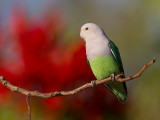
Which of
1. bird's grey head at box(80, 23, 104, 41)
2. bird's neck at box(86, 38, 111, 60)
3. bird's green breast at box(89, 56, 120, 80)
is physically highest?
bird's grey head at box(80, 23, 104, 41)

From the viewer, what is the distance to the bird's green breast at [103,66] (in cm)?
173

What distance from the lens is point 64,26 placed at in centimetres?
204

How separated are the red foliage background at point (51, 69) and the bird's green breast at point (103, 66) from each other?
0.04 metres

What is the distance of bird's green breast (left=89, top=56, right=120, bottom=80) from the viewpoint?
173 centimetres

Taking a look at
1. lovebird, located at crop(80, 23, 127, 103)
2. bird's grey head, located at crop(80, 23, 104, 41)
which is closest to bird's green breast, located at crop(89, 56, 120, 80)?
lovebird, located at crop(80, 23, 127, 103)

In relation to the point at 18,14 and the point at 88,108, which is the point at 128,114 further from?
the point at 18,14

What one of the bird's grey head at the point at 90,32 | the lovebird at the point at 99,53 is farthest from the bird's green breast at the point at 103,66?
the bird's grey head at the point at 90,32

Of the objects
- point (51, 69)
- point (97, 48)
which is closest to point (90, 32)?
point (97, 48)

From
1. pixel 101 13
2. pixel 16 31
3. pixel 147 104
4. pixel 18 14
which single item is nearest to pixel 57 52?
pixel 16 31

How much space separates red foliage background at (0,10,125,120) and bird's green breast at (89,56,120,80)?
0.04 meters

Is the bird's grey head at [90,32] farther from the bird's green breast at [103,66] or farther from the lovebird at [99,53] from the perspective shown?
the bird's green breast at [103,66]

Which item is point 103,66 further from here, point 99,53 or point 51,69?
point 51,69

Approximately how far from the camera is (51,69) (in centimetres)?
174

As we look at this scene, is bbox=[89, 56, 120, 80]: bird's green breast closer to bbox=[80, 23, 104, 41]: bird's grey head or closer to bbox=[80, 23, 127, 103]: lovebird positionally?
bbox=[80, 23, 127, 103]: lovebird
